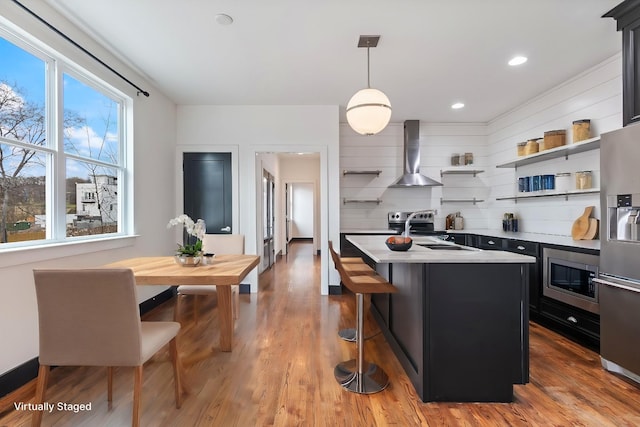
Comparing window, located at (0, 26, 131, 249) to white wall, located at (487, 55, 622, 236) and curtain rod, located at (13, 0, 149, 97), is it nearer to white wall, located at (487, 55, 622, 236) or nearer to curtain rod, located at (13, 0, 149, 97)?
curtain rod, located at (13, 0, 149, 97)

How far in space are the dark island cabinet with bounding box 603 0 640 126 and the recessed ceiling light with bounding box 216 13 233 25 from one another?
9.74 ft

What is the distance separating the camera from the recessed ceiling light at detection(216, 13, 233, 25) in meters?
2.48

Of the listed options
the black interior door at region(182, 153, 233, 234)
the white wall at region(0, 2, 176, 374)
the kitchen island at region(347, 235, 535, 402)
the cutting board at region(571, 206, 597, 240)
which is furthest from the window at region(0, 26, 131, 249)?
the cutting board at region(571, 206, 597, 240)

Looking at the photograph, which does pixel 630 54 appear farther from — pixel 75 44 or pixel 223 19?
pixel 75 44

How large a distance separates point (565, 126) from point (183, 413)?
4.81 meters

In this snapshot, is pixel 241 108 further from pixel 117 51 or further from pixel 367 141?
pixel 367 141

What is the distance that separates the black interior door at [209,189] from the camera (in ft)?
15.3

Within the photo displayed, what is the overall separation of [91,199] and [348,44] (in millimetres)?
2884

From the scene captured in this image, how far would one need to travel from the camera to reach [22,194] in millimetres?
2285

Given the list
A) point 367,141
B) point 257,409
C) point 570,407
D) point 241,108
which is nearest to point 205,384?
point 257,409

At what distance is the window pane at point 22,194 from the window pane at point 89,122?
39cm

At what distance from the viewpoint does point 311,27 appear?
2641 mm

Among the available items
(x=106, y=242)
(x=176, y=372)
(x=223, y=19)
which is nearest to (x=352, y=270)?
(x=176, y=372)

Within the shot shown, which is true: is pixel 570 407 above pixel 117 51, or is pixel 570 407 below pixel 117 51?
below
